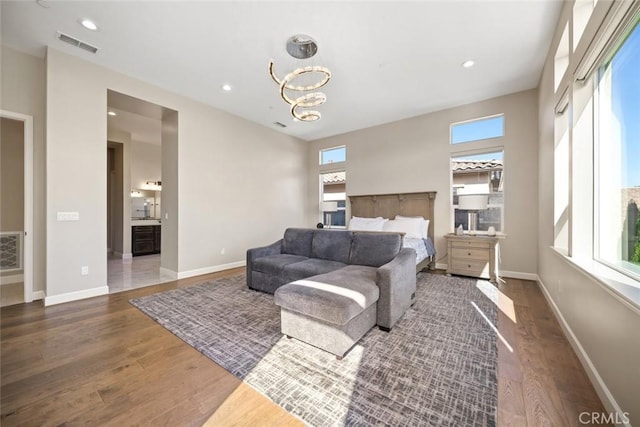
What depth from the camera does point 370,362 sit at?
1.89 metres

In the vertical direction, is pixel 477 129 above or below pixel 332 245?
above

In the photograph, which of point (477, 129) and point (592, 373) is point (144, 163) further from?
point (592, 373)

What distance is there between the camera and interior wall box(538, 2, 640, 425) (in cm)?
125

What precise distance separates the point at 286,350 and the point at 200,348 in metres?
0.76

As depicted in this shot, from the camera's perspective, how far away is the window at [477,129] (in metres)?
4.60

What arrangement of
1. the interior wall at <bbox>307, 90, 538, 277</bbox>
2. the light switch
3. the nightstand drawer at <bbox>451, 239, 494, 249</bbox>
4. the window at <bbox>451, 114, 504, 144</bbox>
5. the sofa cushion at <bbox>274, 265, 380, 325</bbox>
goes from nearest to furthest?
the sofa cushion at <bbox>274, 265, 380, 325</bbox> < the light switch < the nightstand drawer at <bbox>451, 239, 494, 249</bbox> < the interior wall at <bbox>307, 90, 538, 277</bbox> < the window at <bbox>451, 114, 504, 144</bbox>

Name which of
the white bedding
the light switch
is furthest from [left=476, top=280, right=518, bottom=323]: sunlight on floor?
the light switch

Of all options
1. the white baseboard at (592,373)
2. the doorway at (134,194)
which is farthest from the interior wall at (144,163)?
the white baseboard at (592,373)

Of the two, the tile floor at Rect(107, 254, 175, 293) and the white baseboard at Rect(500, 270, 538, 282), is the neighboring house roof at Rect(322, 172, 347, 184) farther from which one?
the tile floor at Rect(107, 254, 175, 293)

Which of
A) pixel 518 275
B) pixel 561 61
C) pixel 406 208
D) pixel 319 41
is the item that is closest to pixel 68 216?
pixel 319 41

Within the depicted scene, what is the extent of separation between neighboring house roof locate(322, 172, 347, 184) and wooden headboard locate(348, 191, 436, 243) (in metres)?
0.80

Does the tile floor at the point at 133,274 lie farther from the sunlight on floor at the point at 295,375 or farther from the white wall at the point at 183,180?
the sunlight on floor at the point at 295,375

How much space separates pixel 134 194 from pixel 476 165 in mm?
9589

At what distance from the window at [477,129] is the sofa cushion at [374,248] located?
3.21m
